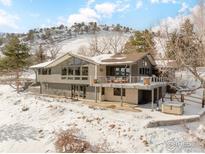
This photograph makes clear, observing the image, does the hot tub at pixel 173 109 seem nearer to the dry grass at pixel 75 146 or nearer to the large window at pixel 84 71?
the dry grass at pixel 75 146

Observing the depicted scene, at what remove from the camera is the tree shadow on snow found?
1851 centimetres

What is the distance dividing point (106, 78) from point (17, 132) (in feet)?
38.5

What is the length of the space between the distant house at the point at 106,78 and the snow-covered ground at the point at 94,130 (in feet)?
10.8

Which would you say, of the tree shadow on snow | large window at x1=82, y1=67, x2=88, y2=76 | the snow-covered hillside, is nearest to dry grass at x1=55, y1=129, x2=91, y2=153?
the tree shadow on snow

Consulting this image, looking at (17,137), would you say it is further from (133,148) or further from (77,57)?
(77,57)

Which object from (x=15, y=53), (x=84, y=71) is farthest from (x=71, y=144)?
(x=15, y=53)

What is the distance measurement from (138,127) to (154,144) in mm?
2091

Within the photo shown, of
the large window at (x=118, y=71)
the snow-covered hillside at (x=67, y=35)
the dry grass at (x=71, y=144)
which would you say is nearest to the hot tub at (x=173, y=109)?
the large window at (x=118, y=71)

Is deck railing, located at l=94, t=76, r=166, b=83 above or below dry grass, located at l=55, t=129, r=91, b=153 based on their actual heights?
above

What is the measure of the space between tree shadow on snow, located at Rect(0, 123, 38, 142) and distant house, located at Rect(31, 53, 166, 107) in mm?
9041

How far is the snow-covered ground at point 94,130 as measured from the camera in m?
16.0

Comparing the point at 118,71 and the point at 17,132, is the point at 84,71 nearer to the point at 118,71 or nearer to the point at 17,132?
the point at 118,71

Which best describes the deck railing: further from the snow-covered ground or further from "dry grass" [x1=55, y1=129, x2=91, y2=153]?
"dry grass" [x1=55, y1=129, x2=91, y2=153]

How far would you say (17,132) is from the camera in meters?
19.5
